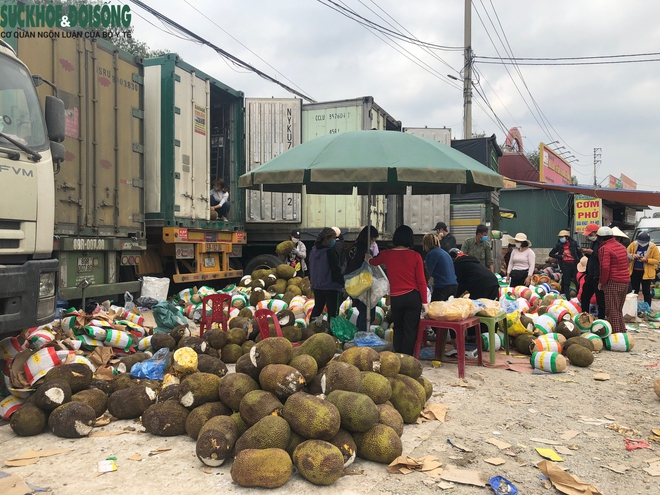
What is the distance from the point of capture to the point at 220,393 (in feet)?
12.6

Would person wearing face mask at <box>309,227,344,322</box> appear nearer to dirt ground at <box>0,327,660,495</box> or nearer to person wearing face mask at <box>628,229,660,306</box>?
dirt ground at <box>0,327,660,495</box>

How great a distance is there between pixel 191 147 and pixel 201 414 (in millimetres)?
7045

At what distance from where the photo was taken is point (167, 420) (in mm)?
3896

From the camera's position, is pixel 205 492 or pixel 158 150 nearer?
pixel 205 492

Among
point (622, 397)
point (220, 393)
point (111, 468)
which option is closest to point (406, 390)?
point (220, 393)

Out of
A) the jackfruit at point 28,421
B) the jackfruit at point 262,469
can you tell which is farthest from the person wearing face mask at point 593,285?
the jackfruit at point 28,421

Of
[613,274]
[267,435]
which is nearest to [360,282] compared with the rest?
[267,435]

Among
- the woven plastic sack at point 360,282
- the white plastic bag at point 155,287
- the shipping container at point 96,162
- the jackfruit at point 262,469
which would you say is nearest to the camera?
the jackfruit at point 262,469

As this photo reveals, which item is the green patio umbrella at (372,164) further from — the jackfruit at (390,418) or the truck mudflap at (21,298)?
the truck mudflap at (21,298)

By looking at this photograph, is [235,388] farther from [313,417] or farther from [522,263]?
[522,263]

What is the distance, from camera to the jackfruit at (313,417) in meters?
3.27

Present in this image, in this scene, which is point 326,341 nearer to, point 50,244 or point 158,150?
point 50,244

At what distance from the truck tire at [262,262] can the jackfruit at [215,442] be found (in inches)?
318

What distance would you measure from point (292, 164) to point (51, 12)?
15.1 feet
